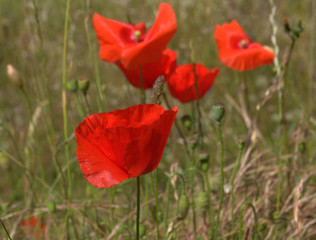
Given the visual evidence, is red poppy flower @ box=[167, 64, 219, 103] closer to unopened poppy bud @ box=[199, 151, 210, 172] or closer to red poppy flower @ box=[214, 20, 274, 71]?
red poppy flower @ box=[214, 20, 274, 71]

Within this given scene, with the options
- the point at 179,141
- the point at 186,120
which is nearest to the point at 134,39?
the point at 186,120

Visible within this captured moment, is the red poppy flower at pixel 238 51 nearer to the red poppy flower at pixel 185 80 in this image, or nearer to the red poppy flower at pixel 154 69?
the red poppy flower at pixel 185 80

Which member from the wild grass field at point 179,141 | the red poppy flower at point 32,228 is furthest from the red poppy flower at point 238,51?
the red poppy flower at point 32,228

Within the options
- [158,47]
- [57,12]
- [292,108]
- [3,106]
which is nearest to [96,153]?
[158,47]

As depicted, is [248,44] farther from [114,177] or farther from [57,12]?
[57,12]

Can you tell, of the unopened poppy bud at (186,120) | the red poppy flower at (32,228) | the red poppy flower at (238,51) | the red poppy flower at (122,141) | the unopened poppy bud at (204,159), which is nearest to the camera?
the red poppy flower at (122,141)

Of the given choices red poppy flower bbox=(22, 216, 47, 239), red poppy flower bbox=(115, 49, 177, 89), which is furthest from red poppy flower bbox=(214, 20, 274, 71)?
red poppy flower bbox=(22, 216, 47, 239)

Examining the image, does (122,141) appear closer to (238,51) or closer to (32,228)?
(238,51)

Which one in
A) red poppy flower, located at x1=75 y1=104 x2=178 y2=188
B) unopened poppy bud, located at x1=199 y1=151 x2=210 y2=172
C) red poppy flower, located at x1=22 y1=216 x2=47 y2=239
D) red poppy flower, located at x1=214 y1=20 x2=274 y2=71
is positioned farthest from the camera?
red poppy flower, located at x1=22 y1=216 x2=47 y2=239
